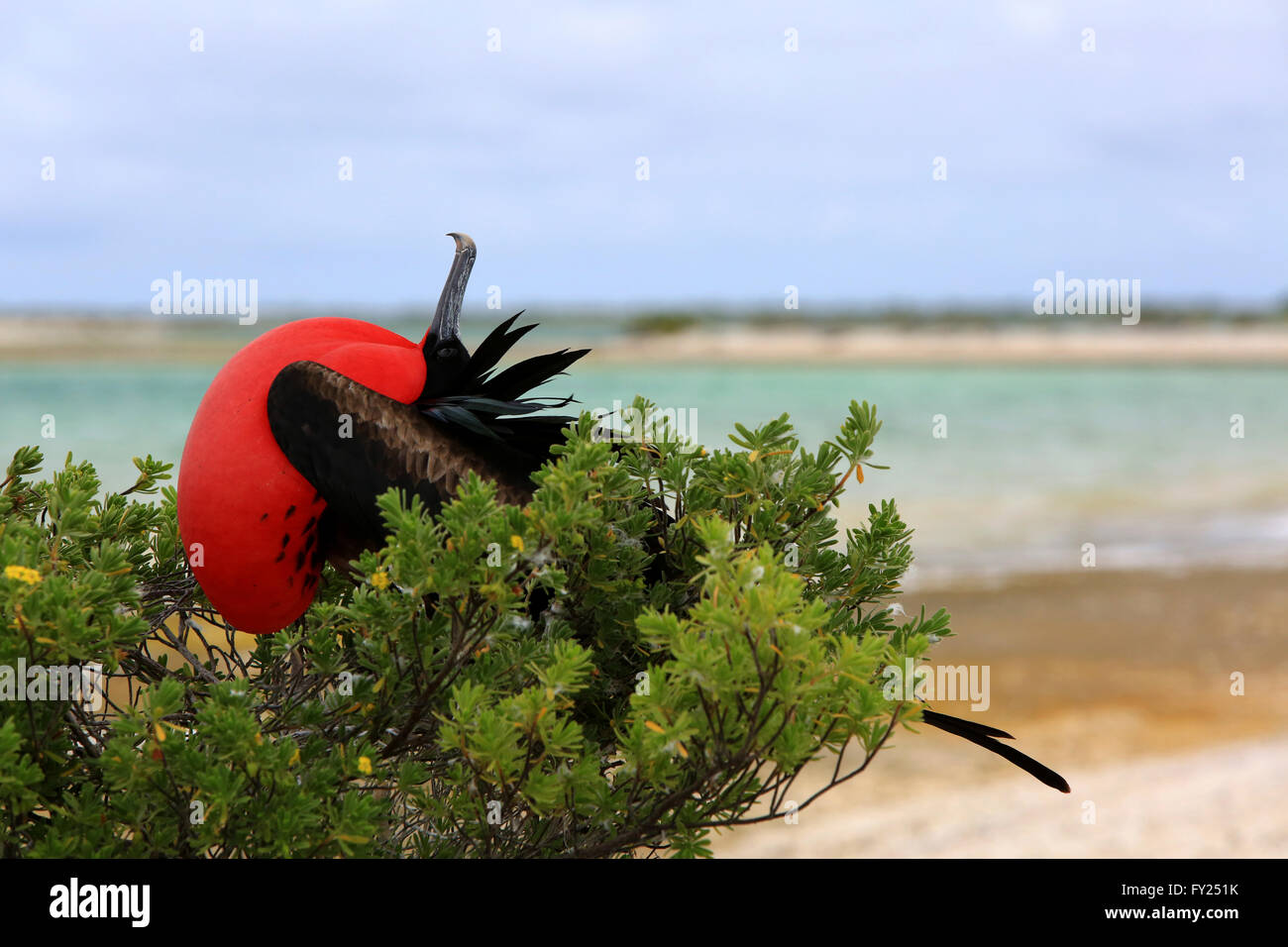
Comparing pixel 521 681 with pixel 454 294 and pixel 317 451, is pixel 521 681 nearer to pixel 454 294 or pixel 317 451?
pixel 317 451

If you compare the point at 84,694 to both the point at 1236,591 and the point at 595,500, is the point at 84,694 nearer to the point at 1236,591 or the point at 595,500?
the point at 595,500

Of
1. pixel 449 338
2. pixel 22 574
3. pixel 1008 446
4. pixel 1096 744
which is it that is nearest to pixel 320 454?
pixel 449 338

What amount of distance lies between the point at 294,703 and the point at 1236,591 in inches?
475

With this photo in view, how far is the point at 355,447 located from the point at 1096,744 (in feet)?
22.7

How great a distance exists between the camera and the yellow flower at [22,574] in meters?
1.50

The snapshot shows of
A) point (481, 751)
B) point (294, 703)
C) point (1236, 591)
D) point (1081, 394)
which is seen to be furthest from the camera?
point (1081, 394)

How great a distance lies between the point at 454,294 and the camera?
2322 millimetres

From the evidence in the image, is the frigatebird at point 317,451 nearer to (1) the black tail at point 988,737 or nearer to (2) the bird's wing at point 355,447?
(2) the bird's wing at point 355,447

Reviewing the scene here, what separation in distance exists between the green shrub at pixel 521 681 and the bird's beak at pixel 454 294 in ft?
1.86

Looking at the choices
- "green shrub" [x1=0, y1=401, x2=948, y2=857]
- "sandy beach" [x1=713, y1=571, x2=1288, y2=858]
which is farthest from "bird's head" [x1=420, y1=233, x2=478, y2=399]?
"sandy beach" [x1=713, y1=571, x2=1288, y2=858]

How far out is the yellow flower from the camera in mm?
1501

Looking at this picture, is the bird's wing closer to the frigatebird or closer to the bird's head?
the frigatebird

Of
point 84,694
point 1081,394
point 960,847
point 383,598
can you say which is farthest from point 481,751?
point 1081,394
